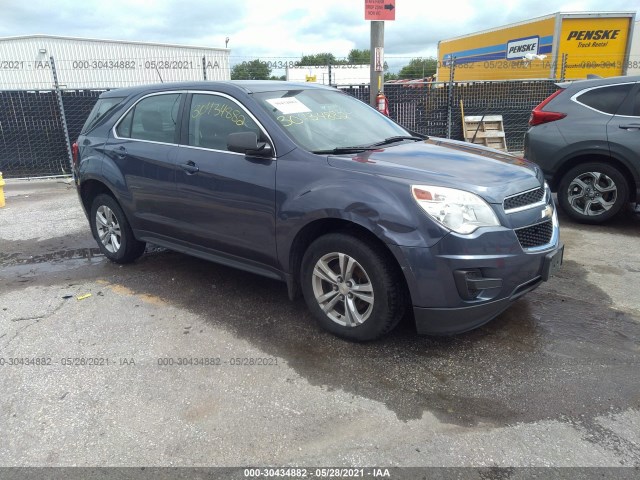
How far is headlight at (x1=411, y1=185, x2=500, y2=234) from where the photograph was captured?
9.33 feet

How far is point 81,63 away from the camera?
19281 millimetres

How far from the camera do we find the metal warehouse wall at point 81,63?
62.7 feet

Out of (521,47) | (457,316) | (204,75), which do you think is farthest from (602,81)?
(521,47)

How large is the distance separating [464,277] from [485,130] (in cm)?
950

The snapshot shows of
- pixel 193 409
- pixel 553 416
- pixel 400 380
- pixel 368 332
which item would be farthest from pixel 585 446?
pixel 193 409

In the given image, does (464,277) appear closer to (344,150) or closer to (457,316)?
(457,316)

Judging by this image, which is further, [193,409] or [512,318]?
[512,318]

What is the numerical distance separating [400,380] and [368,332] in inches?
15.4

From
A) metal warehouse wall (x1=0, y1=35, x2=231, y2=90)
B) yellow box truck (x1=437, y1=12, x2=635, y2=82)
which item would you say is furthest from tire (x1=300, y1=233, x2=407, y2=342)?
metal warehouse wall (x1=0, y1=35, x2=231, y2=90)

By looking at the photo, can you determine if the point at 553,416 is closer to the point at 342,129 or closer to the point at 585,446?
the point at 585,446

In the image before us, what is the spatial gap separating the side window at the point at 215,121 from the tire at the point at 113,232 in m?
1.38

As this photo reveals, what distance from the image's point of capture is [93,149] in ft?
16.2

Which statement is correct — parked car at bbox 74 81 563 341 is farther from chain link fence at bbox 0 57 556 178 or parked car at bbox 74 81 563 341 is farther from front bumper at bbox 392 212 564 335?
chain link fence at bbox 0 57 556 178

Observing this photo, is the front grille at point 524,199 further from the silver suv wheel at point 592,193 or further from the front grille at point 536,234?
the silver suv wheel at point 592,193
